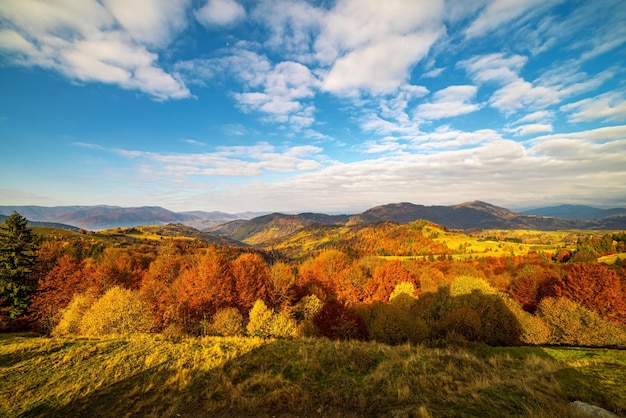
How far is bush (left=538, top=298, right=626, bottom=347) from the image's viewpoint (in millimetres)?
37188

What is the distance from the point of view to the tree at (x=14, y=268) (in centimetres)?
4425

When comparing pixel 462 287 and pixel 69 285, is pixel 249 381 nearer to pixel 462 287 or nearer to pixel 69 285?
pixel 462 287

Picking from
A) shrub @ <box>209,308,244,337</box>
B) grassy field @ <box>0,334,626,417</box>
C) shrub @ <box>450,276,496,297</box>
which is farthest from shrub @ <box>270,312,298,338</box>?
shrub @ <box>450,276,496,297</box>

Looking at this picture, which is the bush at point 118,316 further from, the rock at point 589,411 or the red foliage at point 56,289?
the rock at point 589,411

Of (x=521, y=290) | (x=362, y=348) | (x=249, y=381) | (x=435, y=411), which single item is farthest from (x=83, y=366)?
(x=521, y=290)

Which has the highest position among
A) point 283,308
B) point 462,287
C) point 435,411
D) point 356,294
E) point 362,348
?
point 435,411

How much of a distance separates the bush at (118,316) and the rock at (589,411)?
120 feet

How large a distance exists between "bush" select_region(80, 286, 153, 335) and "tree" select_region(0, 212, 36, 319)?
25.5m

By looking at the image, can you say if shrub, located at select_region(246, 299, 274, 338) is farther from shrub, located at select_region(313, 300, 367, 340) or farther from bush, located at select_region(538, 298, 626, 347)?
bush, located at select_region(538, 298, 626, 347)

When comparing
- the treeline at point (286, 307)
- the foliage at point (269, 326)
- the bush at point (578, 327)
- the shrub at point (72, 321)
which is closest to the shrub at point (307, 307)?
the treeline at point (286, 307)

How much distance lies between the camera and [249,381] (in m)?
13.8

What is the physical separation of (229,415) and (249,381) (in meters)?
2.73

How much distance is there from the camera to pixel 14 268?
4525 centimetres

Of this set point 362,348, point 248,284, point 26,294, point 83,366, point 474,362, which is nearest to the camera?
point 474,362
